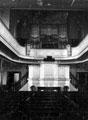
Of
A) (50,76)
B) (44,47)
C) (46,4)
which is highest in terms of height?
(46,4)

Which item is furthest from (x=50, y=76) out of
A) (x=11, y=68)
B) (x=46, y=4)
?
(x=46, y=4)

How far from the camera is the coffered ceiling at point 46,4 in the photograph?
20.7 metres

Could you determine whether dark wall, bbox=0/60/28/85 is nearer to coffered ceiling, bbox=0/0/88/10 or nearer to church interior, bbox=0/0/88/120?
church interior, bbox=0/0/88/120

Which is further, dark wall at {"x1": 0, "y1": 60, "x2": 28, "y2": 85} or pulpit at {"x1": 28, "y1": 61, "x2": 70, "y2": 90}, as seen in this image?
dark wall at {"x1": 0, "y1": 60, "x2": 28, "y2": 85}

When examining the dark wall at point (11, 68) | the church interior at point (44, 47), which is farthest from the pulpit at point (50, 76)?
the dark wall at point (11, 68)

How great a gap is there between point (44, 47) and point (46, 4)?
13.7 ft

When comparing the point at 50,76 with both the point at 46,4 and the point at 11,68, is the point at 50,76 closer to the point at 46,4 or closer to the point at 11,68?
the point at 11,68

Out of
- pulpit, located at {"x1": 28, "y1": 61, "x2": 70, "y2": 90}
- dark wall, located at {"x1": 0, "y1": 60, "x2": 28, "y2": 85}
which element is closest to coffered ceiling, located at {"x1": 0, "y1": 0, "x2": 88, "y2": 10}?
dark wall, located at {"x1": 0, "y1": 60, "x2": 28, "y2": 85}

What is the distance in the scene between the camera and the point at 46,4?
21328mm

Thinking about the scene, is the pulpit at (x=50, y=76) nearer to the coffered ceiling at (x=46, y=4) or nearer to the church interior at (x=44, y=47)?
the church interior at (x=44, y=47)

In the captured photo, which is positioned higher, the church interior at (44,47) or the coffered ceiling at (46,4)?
the coffered ceiling at (46,4)

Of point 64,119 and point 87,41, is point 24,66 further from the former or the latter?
point 64,119

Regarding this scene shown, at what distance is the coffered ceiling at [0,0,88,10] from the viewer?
68.0ft

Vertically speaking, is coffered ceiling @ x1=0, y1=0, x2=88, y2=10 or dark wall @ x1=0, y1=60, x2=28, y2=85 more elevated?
coffered ceiling @ x1=0, y1=0, x2=88, y2=10
